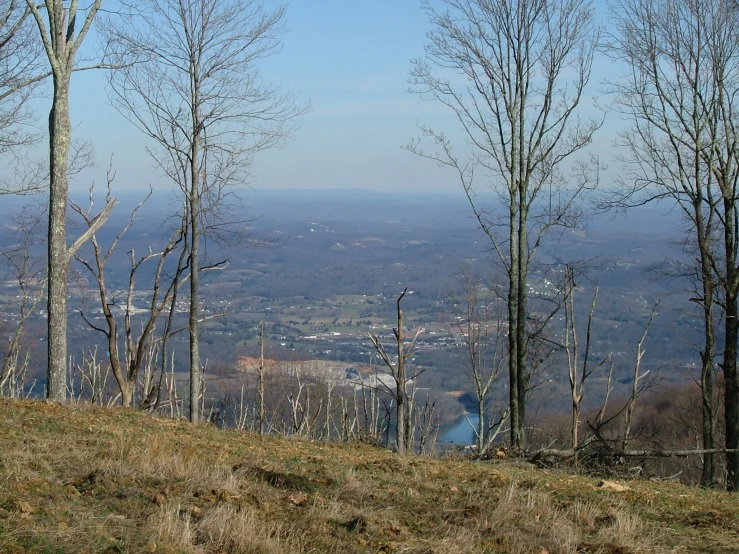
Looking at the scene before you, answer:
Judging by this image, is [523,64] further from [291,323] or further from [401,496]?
[291,323]

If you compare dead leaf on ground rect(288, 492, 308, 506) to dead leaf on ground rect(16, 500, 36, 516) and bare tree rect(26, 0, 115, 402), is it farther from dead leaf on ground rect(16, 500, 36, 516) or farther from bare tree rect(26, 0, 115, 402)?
bare tree rect(26, 0, 115, 402)

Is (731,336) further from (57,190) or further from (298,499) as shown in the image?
(57,190)

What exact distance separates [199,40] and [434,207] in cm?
14677

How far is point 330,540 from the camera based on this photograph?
14.7 ft

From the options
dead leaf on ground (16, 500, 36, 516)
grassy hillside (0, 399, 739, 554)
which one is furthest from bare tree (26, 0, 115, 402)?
dead leaf on ground (16, 500, 36, 516)

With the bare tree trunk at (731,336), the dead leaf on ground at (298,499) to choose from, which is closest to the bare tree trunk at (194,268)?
the dead leaf on ground at (298,499)

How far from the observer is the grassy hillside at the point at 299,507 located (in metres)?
4.23

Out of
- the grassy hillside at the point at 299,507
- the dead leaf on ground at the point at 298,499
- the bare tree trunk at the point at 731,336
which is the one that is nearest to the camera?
the grassy hillside at the point at 299,507

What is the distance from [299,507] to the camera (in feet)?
16.6

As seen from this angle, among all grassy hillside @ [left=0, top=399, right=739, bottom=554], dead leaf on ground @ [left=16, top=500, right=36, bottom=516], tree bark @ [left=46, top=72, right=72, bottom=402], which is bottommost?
grassy hillside @ [left=0, top=399, right=739, bottom=554]

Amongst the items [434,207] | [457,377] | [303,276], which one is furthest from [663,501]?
[434,207]

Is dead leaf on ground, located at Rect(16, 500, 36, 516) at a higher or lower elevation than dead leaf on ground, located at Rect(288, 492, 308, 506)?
higher

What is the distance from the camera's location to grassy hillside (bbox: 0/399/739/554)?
423cm

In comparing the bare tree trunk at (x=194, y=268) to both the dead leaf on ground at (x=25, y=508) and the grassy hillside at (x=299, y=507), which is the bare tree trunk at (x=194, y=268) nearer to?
the grassy hillside at (x=299, y=507)
